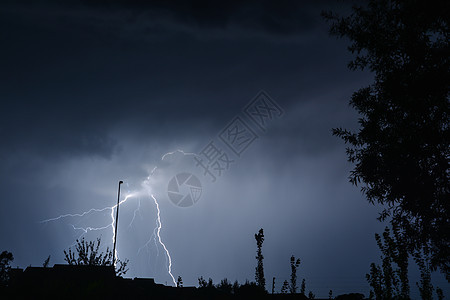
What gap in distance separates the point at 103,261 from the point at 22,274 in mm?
12295

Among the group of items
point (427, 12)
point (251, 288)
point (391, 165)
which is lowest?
point (251, 288)

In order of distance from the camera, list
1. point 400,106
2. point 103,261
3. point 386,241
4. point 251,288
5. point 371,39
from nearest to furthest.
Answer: point 400,106
point 371,39
point 386,241
point 251,288
point 103,261

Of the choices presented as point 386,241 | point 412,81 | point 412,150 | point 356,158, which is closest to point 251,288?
point 386,241

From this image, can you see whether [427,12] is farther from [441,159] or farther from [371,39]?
[441,159]

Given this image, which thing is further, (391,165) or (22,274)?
(22,274)

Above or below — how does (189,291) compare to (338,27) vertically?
below

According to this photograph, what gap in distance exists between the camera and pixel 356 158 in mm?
11742

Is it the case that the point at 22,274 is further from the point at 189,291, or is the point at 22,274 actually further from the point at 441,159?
the point at 441,159

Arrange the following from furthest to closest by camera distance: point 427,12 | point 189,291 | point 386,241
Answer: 1. point 189,291
2. point 386,241
3. point 427,12

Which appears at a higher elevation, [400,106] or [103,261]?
[400,106]

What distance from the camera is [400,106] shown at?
1047cm

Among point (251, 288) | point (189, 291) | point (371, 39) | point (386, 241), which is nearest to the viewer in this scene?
point (371, 39)

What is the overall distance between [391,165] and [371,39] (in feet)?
15.0

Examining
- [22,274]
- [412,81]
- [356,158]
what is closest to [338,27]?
[412,81]
